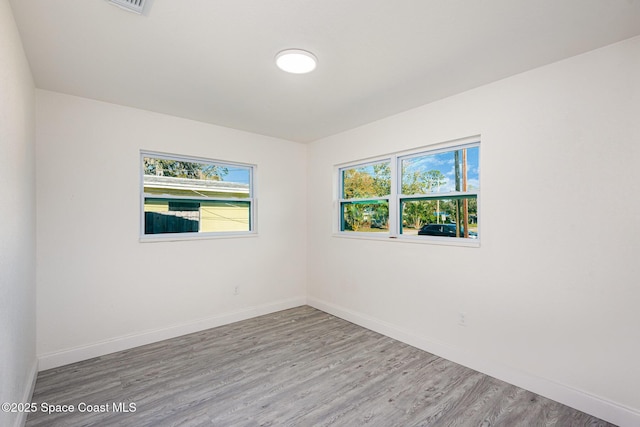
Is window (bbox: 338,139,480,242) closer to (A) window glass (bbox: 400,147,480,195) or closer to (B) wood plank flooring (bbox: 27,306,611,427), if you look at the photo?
(A) window glass (bbox: 400,147,480,195)

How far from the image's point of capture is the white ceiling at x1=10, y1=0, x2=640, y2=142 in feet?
5.63

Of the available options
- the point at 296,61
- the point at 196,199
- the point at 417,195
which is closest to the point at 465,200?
the point at 417,195

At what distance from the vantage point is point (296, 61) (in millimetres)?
2215

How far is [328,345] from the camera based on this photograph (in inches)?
127

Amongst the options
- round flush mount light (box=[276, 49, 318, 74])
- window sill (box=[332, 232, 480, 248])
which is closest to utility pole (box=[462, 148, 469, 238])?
window sill (box=[332, 232, 480, 248])

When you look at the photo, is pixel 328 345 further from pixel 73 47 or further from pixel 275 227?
pixel 73 47

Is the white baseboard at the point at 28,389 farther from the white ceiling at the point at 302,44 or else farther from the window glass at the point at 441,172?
the window glass at the point at 441,172

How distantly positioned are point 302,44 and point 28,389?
3.27m

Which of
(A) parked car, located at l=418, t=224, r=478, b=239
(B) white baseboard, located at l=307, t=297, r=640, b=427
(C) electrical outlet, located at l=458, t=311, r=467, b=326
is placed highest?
(A) parked car, located at l=418, t=224, r=478, b=239

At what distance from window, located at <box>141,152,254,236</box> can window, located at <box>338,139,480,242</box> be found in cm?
147

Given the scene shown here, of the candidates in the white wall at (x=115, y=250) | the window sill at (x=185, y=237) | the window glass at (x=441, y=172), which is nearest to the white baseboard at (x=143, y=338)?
the white wall at (x=115, y=250)

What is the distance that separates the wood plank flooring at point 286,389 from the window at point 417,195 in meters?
1.32

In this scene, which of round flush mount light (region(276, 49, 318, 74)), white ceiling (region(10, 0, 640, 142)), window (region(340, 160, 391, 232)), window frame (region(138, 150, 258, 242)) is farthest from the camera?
window (region(340, 160, 391, 232))

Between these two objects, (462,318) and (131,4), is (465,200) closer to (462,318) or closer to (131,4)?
(462,318)
